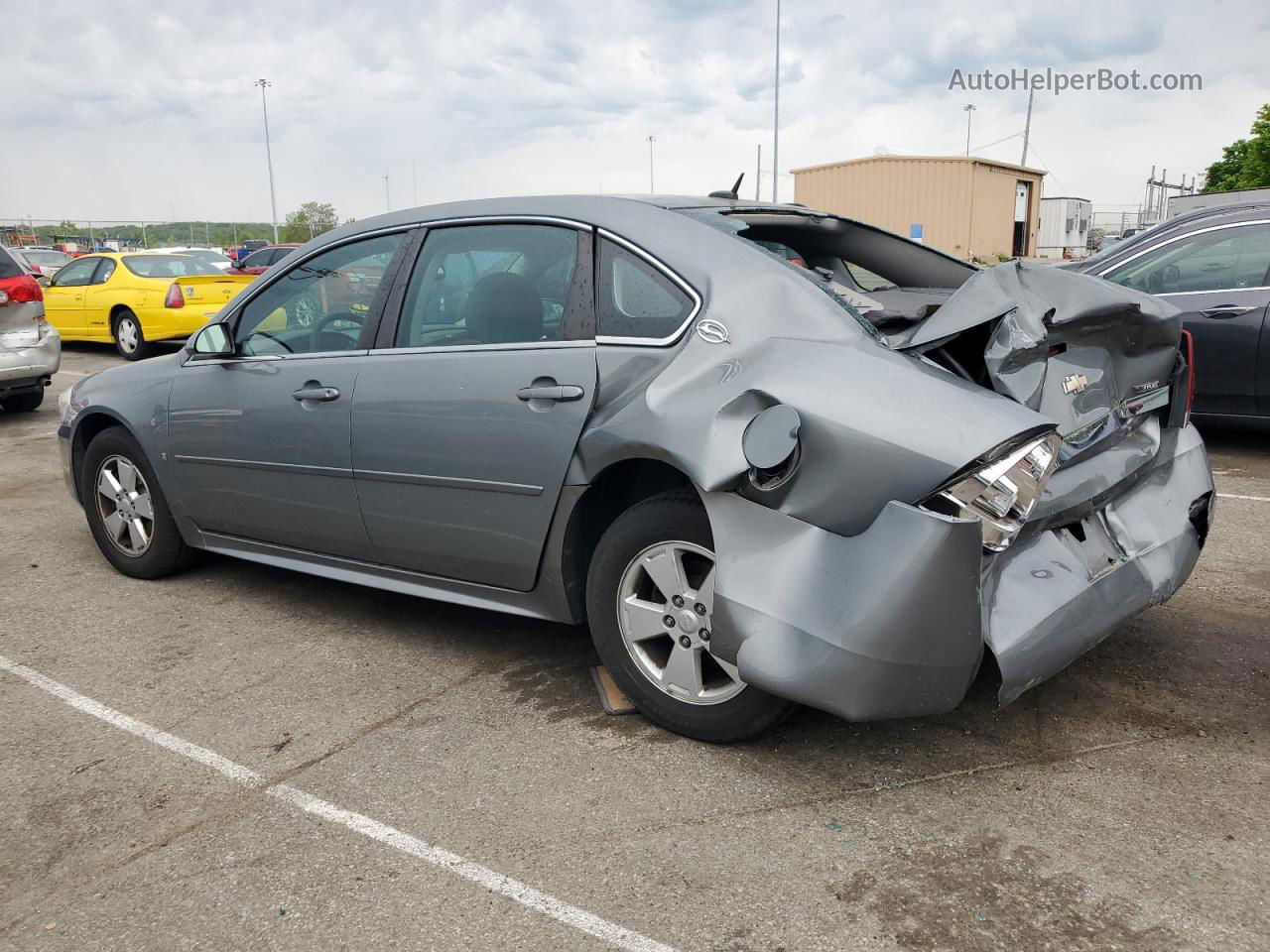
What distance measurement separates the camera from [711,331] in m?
3.13

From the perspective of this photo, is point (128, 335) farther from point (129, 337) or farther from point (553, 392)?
point (553, 392)

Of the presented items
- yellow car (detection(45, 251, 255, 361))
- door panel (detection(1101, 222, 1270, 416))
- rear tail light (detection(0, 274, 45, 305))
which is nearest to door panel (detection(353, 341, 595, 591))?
door panel (detection(1101, 222, 1270, 416))

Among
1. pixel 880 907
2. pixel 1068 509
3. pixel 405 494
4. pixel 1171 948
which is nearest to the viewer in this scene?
pixel 1171 948

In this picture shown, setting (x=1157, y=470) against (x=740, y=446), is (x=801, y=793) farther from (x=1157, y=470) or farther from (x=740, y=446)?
(x=1157, y=470)

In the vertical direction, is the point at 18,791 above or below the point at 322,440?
below

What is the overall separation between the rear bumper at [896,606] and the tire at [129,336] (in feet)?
44.4

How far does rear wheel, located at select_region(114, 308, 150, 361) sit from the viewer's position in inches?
571

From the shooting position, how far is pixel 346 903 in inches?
101

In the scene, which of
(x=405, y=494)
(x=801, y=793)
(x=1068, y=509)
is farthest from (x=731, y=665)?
(x=405, y=494)

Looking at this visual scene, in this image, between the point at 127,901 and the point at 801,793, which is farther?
the point at 801,793

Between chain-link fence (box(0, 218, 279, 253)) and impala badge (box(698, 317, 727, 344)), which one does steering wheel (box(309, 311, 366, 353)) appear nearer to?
impala badge (box(698, 317, 727, 344))

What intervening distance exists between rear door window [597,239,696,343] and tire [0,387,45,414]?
29.6 feet

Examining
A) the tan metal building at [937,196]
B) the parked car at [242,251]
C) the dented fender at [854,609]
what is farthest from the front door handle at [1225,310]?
the tan metal building at [937,196]

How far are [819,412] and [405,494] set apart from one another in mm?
1632
